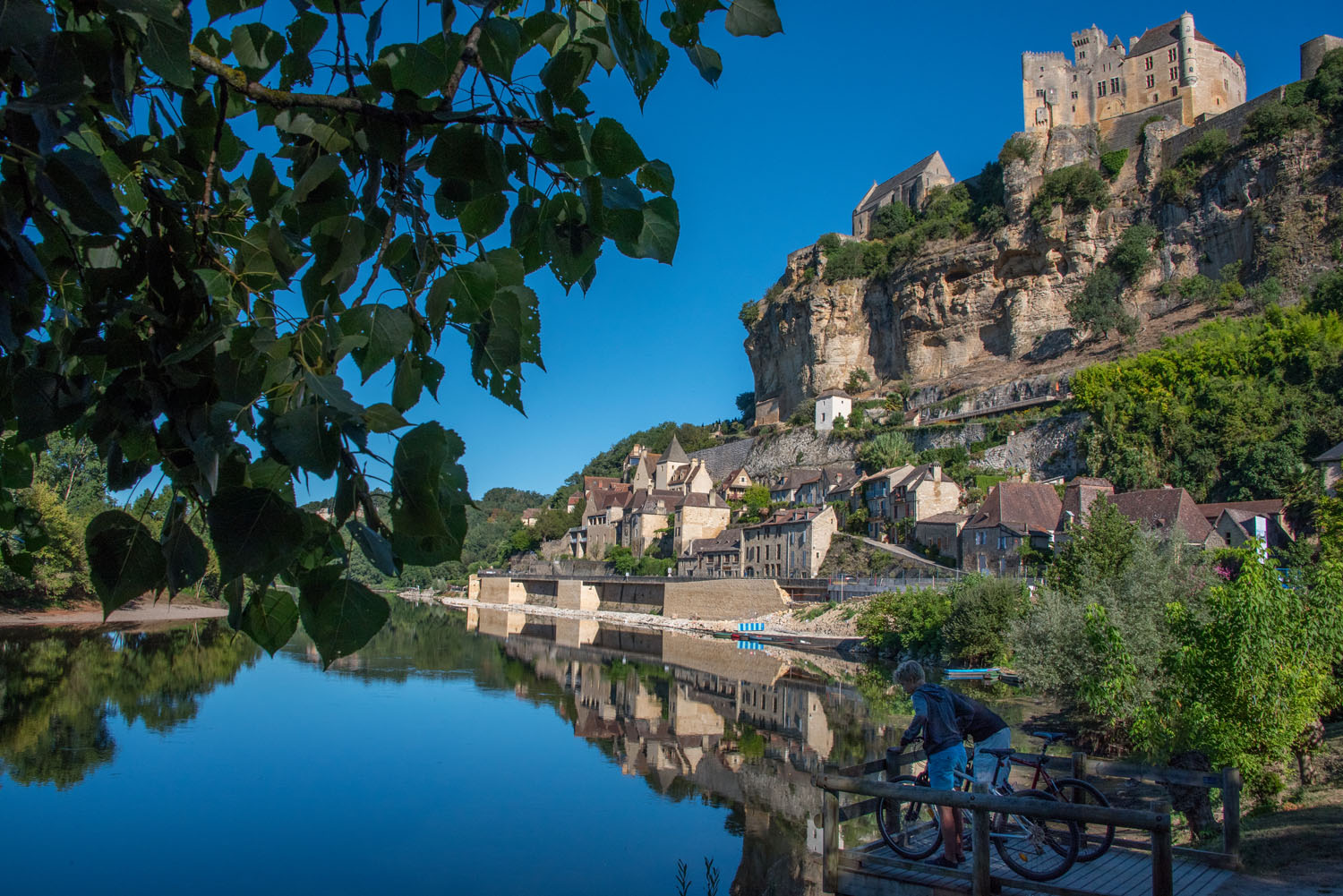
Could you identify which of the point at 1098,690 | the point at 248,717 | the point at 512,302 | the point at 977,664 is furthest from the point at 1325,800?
the point at 248,717

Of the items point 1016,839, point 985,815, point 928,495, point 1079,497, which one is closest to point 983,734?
point 1016,839

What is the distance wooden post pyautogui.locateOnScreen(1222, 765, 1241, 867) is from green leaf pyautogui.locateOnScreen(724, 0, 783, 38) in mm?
6579

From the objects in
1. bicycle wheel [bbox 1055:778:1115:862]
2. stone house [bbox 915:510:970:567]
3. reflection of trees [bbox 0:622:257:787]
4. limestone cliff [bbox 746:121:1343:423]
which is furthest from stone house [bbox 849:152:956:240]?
bicycle wheel [bbox 1055:778:1115:862]

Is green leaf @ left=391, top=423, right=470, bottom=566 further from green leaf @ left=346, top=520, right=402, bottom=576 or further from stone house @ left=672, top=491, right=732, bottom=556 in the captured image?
stone house @ left=672, top=491, right=732, bottom=556

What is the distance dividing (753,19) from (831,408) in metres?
55.4

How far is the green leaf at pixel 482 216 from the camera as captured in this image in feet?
4.57

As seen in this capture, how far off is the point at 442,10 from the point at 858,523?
44273 mm

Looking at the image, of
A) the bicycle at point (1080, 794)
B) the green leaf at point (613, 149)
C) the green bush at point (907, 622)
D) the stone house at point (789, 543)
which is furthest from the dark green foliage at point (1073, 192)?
the green leaf at point (613, 149)

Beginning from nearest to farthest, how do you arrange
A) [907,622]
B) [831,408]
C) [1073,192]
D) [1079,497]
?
[907,622]
[1079,497]
[1073,192]
[831,408]

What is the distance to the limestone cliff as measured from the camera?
133 ft

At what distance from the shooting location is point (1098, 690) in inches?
507

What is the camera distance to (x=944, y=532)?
126 ft

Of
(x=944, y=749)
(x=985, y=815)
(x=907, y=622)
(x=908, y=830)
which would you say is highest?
(x=944, y=749)

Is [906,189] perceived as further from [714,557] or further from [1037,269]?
[714,557]
